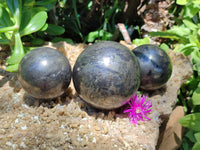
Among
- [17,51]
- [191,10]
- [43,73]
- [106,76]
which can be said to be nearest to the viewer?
[106,76]

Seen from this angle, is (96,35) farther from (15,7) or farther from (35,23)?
(15,7)

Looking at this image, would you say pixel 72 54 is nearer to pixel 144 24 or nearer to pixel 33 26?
pixel 33 26

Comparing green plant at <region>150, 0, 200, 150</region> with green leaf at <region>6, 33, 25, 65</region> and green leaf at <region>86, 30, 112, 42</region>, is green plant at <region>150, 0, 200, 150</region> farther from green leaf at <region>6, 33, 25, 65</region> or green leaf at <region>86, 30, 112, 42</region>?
green leaf at <region>6, 33, 25, 65</region>

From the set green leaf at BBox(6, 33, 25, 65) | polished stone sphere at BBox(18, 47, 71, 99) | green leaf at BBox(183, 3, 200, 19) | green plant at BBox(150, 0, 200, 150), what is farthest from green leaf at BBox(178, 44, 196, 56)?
green leaf at BBox(6, 33, 25, 65)

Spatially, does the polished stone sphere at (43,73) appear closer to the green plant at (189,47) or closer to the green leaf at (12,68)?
the green leaf at (12,68)

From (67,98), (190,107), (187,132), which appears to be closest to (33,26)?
(67,98)

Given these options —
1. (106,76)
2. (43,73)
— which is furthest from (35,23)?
(106,76)

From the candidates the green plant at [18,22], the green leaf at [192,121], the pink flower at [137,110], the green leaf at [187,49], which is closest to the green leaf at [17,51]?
the green plant at [18,22]
